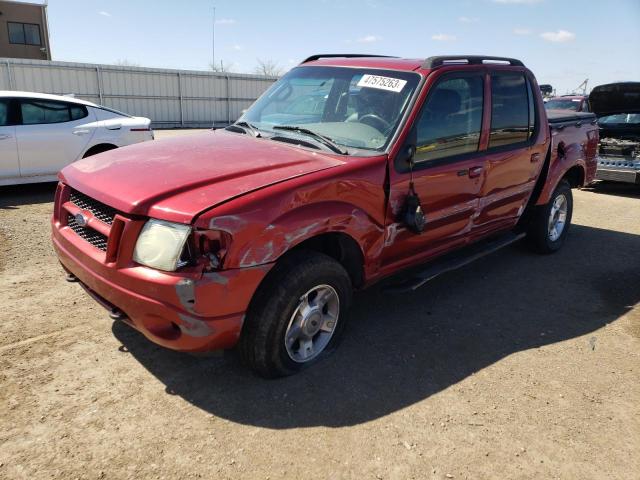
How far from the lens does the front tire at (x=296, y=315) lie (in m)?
2.83

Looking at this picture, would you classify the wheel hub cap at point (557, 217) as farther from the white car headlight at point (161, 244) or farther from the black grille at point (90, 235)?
the black grille at point (90, 235)

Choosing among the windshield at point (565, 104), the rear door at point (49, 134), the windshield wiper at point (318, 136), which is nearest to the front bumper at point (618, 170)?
the windshield at point (565, 104)

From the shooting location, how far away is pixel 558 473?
8.14 ft

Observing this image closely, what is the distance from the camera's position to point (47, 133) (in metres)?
7.28

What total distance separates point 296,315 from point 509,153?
2.61 meters

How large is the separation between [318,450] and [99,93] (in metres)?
21.5

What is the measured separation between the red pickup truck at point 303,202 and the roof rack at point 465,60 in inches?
0.7

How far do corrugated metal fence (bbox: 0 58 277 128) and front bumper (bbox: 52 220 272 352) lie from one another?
19.2m

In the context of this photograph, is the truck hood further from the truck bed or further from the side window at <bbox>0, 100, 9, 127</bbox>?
the side window at <bbox>0, 100, 9, 127</bbox>

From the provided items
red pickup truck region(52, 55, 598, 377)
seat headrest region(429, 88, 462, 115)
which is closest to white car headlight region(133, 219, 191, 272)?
red pickup truck region(52, 55, 598, 377)

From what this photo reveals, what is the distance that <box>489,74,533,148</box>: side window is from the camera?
4.27 metres

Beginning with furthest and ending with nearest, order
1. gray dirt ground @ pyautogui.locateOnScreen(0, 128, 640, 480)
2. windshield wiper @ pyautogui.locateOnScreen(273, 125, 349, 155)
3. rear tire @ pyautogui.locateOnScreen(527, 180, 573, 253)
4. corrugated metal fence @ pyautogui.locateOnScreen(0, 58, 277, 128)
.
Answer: corrugated metal fence @ pyautogui.locateOnScreen(0, 58, 277, 128), rear tire @ pyautogui.locateOnScreen(527, 180, 573, 253), windshield wiper @ pyautogui.locateOnScreen(273, 125, 349, 155), gray dirt ground @ pyautogui.locateOnScreen(0, 128, 640, 480)

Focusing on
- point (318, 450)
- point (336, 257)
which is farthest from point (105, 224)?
point (318, 450)

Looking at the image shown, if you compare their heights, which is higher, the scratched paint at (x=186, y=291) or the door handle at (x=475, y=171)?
the door handle at (x=475, y=171)
